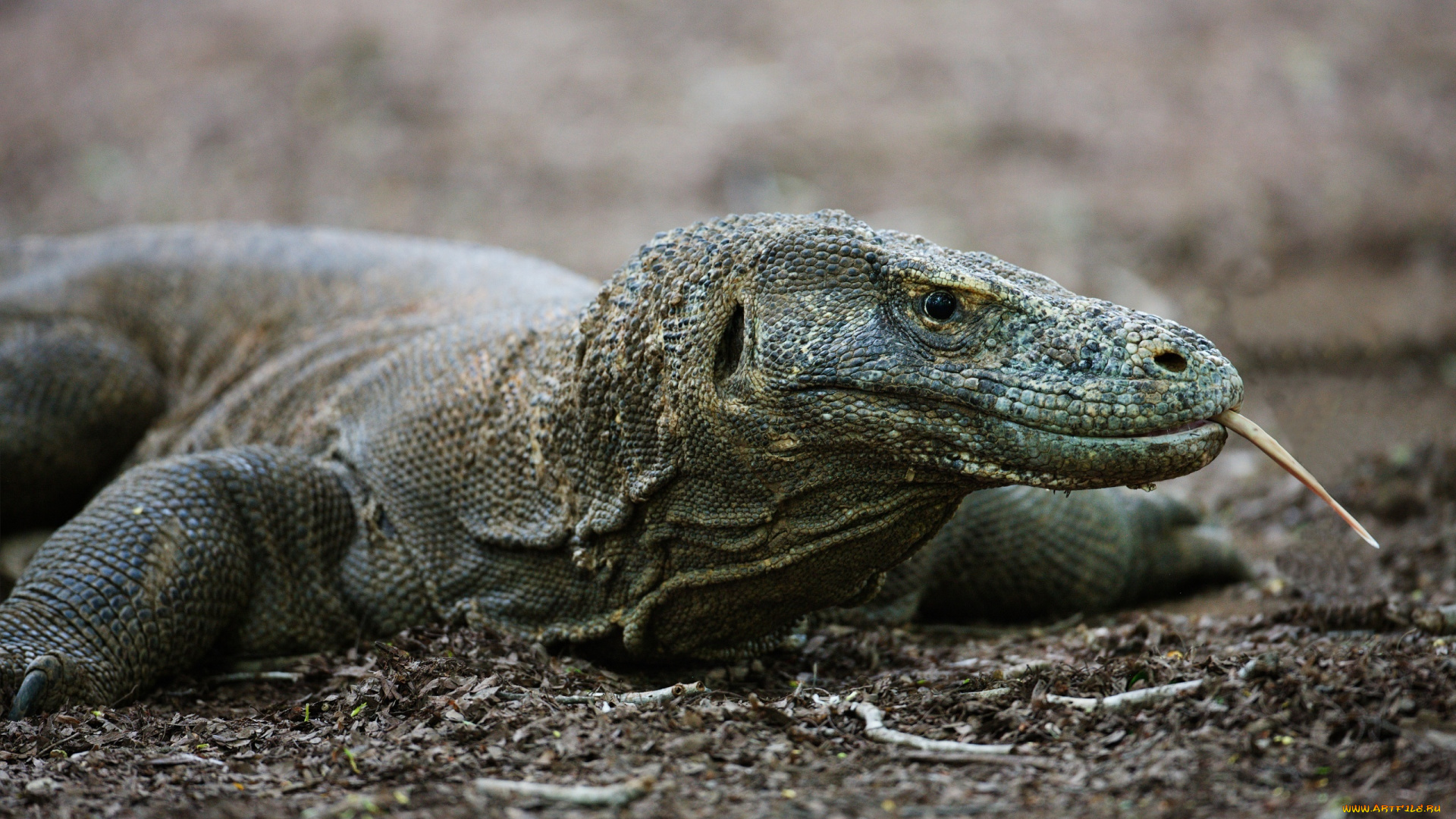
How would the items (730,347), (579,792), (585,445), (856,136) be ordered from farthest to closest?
(856,136) < (585,445) < (730,347) < (579,792)

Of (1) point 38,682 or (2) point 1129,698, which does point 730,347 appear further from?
(1) point 38,682

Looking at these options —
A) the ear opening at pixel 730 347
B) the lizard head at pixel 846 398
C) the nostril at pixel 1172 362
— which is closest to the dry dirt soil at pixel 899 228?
the lizard head at pixel 846 398

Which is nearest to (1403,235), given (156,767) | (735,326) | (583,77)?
(583,77)

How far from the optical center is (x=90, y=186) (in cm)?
1220

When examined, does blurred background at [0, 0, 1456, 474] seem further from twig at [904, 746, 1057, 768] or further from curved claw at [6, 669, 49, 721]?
twig at [904, 746, 1057, 768]

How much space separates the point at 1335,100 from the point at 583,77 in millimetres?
8303

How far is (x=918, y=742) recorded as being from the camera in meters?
3.57

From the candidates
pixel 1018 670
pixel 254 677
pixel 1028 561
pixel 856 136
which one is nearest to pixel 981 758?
pixel 1018 670

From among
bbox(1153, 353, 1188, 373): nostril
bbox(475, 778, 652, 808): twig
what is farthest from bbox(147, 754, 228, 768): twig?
bbox(1153, 353, 1188, 373): nostril

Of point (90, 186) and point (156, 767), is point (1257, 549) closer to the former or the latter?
point (156, 767)

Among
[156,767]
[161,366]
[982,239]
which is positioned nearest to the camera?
[156,767]

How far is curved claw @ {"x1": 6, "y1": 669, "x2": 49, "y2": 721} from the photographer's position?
419cm

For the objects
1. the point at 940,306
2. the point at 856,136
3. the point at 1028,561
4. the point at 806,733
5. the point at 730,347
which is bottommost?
the point at 806,733

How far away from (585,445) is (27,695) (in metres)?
1.94
